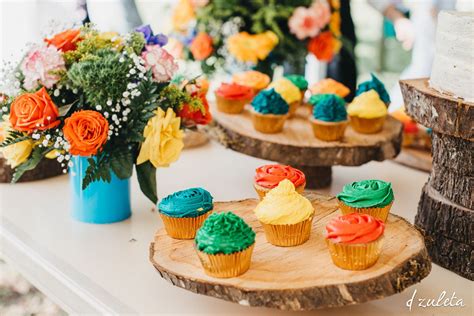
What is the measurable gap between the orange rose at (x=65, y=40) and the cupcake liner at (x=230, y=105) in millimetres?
510

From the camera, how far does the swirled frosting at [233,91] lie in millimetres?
1942

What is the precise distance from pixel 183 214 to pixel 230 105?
720 millimetres

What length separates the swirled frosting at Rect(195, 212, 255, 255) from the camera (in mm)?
1126

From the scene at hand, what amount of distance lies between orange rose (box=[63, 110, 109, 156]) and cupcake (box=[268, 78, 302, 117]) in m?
0.70

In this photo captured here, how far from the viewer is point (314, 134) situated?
1781 millimetres

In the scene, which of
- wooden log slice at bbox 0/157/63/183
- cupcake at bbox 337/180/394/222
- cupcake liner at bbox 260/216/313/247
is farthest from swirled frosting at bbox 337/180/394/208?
wooden log slice at bbox 0/157/63/183

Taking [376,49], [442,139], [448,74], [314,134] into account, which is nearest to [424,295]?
[442,139]

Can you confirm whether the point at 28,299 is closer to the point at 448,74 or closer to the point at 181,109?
the point at 181,109

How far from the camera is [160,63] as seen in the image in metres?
1.53

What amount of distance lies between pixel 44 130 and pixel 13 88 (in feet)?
0.47

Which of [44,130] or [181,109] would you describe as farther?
[181,109]

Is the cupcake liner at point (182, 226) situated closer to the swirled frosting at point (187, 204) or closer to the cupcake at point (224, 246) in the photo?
the swirled frosting at point (187, 204)

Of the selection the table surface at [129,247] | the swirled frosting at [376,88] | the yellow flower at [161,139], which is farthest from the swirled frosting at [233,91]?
the yellow flower at [161,139]

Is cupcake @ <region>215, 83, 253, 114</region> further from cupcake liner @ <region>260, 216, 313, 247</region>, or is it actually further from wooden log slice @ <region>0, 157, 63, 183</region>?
cupcake liner @ <region>260, 216, 313, 247</region>
